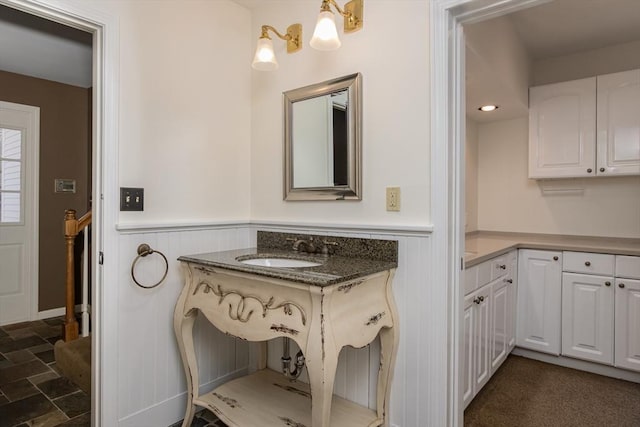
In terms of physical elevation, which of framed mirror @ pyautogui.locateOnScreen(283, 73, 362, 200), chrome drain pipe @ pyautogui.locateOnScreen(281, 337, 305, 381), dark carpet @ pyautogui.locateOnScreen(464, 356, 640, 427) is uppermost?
framed mirror @ pyautogui.locateOnScreen(283, 73, 362, 200)

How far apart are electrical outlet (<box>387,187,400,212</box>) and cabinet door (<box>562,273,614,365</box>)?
5.49 feet

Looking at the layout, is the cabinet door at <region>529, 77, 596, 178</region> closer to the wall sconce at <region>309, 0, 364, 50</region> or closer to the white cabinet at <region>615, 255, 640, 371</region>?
the white cabinet at <region>615, 255, 640, 371</region>

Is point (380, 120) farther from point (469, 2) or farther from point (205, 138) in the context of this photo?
point (205, 138)

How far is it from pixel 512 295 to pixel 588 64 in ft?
6.36

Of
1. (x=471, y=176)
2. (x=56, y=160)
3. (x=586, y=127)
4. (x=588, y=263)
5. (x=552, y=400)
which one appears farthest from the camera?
(x=56, y=160)

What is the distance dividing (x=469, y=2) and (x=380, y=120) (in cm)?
56

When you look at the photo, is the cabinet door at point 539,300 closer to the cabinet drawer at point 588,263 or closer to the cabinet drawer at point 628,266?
the cabinet drawer at point 588,263

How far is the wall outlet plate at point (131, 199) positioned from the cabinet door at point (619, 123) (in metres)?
2.99

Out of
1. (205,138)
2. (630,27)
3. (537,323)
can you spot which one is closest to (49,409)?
(205,138)

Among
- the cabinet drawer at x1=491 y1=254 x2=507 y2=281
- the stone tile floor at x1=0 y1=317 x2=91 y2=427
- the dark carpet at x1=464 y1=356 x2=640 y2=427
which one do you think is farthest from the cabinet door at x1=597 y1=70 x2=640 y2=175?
the stone tile floor at x1=0 y1=317 x2=91 y2=427

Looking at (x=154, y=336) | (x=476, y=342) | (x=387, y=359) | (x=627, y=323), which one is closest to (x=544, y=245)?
(x=627, y=323)

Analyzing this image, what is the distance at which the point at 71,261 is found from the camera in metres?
2.58

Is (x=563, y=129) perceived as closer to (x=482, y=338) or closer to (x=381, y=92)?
(x=482, y=338)

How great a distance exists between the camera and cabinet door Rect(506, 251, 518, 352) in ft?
8.32
